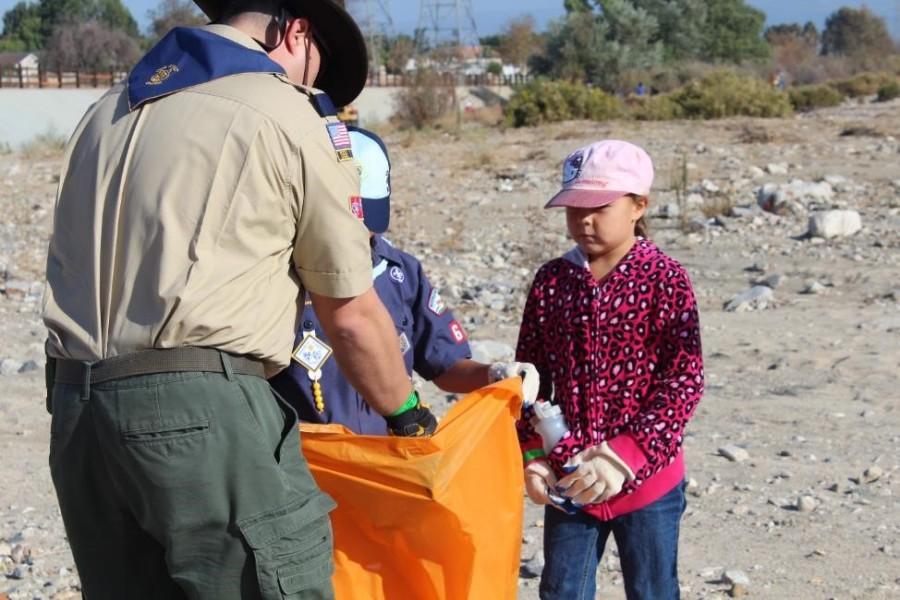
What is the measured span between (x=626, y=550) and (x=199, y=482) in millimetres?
1262

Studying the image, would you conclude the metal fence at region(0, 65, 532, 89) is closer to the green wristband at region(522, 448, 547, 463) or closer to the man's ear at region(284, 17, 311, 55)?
the green wristband at region(522, 448, 547, 463)

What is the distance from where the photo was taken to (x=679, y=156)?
19375 mm

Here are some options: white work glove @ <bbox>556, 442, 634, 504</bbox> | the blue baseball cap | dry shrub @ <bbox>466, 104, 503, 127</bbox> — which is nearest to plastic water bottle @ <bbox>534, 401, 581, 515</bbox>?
white work glove @ <bbox>556, 442, 634, 504</bbox>

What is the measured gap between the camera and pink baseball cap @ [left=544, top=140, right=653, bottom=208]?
3332mm

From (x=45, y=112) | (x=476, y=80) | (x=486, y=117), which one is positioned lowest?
(x=45, y=112)

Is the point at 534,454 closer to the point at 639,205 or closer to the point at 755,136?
the point at 639,205

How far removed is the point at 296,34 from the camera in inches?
111

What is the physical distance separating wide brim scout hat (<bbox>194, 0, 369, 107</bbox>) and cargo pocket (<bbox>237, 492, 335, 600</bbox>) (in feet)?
3.32

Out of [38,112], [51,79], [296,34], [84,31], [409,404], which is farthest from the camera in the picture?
[84,31]

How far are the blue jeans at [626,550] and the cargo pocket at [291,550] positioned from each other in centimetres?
86

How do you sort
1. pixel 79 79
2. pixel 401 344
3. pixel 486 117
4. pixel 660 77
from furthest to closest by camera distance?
1. pixel 79 79
2. pixel 660 77
3. pixel 486 117
4. pixel 401 344

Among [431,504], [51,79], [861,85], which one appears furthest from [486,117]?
[431,504]

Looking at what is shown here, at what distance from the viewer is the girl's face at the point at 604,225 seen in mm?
3332

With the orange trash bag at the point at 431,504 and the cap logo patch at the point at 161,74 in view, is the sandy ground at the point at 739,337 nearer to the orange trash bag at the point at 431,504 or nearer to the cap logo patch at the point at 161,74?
the orange trash bag at the point at 431,504
